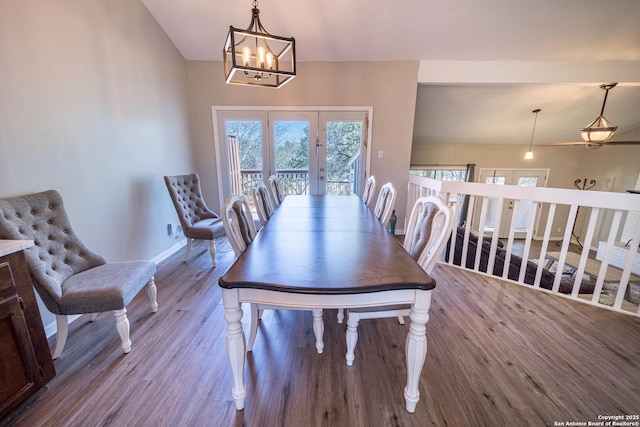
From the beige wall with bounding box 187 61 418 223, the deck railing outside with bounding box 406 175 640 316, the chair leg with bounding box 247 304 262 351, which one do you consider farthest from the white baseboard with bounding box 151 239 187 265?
the deck railing outside with bounding box 406 175 640 316

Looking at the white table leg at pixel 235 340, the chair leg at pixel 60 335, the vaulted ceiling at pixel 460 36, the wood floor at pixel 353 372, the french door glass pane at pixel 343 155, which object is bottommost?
the wood floor at pixel 353 372

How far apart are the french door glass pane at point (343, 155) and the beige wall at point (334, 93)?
0.28 metres

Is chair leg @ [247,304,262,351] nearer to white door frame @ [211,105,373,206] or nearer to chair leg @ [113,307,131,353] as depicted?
chair leg @ [113,307,131,353]

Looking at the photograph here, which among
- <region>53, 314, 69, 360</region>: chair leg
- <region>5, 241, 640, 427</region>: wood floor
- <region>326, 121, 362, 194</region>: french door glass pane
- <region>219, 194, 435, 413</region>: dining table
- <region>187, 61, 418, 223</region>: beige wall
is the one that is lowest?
<region>5, 241, 640, 427</region>: wood floor

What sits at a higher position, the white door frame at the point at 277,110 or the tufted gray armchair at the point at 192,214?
the white door frame at the point at 277,110

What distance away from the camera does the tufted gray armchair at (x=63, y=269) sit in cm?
140

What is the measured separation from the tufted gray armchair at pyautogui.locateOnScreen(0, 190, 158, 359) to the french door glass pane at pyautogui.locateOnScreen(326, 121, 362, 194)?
283 cm

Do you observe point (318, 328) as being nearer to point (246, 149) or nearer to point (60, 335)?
point (60, 335)

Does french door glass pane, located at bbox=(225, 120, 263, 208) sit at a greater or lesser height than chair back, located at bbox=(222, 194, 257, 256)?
greater

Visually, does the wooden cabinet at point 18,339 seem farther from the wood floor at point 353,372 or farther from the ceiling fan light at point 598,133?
the ceiling fan light at point 598,133

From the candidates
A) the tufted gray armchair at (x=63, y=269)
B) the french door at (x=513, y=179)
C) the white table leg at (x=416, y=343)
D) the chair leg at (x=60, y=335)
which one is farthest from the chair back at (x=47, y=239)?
the french door at (x=513, y=179)

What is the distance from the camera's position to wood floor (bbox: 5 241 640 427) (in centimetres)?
121

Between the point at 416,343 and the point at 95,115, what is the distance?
9.42 feet

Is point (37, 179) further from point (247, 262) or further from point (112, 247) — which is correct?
point (247, 262)
